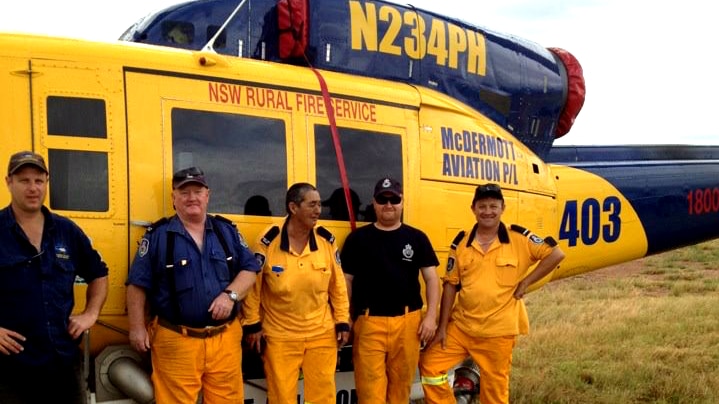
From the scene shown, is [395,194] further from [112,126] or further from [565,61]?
[565,61]

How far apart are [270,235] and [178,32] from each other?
180cm

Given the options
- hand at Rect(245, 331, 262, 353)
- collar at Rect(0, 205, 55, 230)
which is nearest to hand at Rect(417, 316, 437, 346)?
hand at Rect(245, 331, 262, 353)

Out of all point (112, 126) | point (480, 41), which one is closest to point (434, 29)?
point (480, 41)

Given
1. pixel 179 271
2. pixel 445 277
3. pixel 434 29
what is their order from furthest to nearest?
pixel 434 29 < pixel 445 277 < pixel 179 271

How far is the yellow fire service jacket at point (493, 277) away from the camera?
4.66m

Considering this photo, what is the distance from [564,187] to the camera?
245 inches

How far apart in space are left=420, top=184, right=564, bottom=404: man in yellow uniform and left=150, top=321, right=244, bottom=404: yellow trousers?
144 cm

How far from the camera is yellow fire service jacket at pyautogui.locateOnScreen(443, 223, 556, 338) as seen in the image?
15.3 feet

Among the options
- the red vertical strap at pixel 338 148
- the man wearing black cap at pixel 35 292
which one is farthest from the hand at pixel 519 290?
the man wearing black cap at pixel 35 292

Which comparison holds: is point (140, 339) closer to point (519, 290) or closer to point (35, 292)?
point (35, 292)

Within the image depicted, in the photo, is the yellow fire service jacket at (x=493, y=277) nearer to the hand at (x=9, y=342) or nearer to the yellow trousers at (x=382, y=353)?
the yellow trousers at (x=382, y=353)

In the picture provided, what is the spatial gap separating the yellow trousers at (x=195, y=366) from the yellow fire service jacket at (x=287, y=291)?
25 centimetres

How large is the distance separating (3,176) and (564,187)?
433cm

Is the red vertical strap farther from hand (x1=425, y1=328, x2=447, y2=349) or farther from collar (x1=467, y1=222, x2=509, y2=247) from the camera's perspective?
hand (x1=425, y1=328, x2=447, y2=349)
